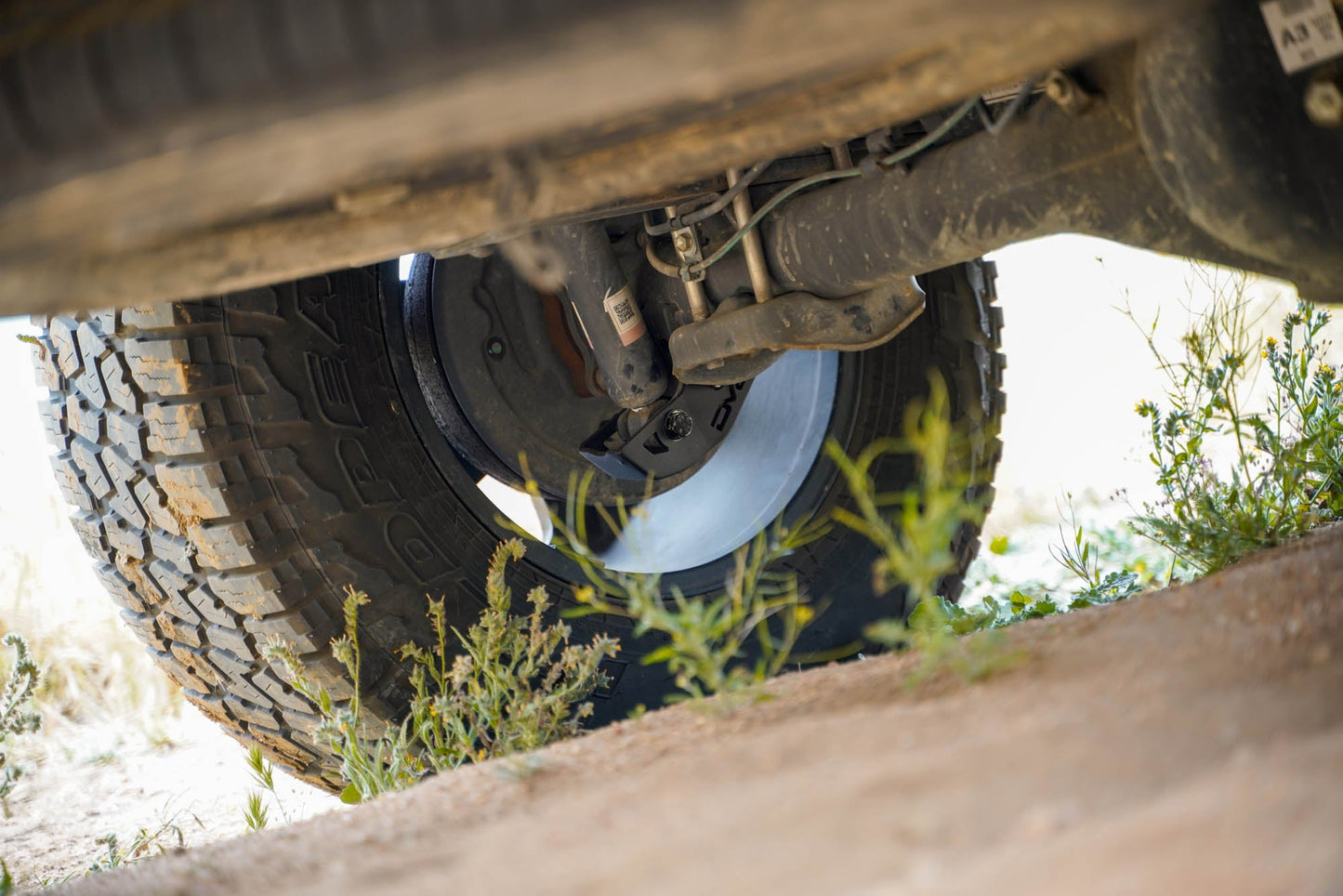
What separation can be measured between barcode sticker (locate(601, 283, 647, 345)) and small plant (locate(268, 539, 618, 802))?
43 centimetres

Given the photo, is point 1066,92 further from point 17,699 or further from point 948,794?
point 17,699

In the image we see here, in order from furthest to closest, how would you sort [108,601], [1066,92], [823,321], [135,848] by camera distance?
[108,601] → [135,848] → [823,321] → [1066,92]

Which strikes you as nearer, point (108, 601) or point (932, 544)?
point (932, 544)

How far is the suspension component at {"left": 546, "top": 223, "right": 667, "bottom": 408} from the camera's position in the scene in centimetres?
178

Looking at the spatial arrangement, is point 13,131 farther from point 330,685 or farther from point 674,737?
point 330,685

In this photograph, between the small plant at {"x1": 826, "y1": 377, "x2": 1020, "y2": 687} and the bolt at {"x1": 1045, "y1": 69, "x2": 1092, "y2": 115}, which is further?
the bolt at {"x1": 1045, "y1": 69, "x2": 1092, "y2": 115}

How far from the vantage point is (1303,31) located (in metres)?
→ 1.02

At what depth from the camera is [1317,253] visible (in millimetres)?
1082

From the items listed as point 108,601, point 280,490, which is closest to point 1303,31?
point 280,490

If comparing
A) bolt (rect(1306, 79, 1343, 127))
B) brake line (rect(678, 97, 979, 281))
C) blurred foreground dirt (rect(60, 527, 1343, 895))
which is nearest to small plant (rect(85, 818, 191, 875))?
blurred foreground dirt (rect(60, 527, 1343, 895))

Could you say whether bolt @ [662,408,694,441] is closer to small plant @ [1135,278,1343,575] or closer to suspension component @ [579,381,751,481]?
suspension component @ [579,381,751,481]

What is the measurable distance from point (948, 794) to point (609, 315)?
4.07 ft

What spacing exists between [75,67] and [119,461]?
1.10 meters

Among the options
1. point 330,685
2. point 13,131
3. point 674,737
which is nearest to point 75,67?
point 13,131
